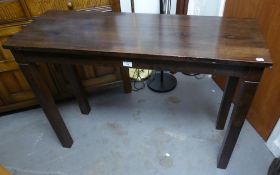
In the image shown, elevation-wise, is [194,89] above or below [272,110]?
below

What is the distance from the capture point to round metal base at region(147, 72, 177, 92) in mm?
1919

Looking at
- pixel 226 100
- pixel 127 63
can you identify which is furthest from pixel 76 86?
pixel 226 100

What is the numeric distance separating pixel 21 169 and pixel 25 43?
89 centimetres

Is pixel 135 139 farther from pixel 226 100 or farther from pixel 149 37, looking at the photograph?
pixel 149 37

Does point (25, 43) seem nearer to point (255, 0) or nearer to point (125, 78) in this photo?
point (125, 78)

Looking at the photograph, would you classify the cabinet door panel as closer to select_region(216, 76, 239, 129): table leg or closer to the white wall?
the white wall

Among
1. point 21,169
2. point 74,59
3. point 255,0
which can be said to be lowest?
point 21,169

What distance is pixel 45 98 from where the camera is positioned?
1.24 meters

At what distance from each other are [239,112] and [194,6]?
49.1 inches

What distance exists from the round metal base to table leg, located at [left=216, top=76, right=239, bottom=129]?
1.80ft

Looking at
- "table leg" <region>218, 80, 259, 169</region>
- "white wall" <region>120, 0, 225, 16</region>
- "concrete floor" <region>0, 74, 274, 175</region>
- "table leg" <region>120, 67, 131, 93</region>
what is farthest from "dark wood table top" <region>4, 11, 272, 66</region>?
"concrete floor" <region>0, 74, 274, 175</region>

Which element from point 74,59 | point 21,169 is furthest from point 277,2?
point 21,169

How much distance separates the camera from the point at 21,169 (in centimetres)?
142

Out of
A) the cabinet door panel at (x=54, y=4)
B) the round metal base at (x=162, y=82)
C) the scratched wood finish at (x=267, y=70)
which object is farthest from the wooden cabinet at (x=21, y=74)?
the scratched wood finish at (x=267, y=70)
